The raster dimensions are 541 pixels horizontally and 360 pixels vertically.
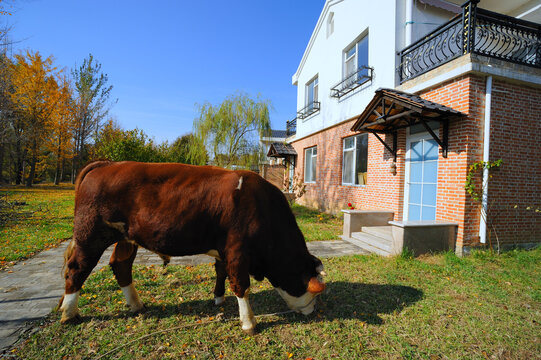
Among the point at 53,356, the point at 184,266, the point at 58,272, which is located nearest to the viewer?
the point at 53,356

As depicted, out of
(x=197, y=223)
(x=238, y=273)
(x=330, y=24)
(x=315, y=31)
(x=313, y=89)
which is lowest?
(x=238, y=273)

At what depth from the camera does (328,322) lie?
295 centimetres

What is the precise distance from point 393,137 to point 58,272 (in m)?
8.21

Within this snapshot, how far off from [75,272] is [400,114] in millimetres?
6460

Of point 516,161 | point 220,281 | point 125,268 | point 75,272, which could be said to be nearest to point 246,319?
point 220,281

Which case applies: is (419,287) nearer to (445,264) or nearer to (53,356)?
(445,264)

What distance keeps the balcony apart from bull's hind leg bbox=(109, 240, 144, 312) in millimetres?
6737

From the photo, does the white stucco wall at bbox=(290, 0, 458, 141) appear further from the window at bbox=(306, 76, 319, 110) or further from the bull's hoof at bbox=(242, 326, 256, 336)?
the bull's hoof at bbox=(242, 326, 256, 336)

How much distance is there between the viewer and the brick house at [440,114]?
215 inches

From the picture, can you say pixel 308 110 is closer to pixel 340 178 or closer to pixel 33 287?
pixel 340 178

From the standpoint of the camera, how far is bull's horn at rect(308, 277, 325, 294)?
108 inches

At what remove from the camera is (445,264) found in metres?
4.86

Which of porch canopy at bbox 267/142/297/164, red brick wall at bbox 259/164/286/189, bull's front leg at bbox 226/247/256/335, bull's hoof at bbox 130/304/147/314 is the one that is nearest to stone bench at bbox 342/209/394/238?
bull's front leg at bbox 226/247/256/335

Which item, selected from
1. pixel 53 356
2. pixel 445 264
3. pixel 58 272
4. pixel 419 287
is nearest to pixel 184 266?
pixel 58 272
